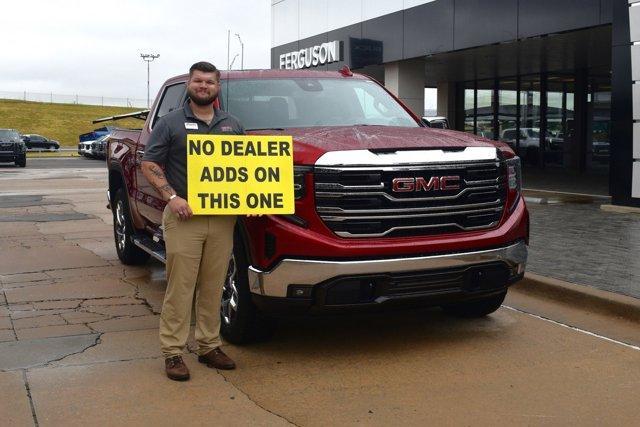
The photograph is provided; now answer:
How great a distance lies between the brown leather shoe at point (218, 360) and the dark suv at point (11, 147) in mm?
30715

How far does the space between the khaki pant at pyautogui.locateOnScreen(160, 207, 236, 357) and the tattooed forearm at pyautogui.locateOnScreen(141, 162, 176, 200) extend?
12 centimetres

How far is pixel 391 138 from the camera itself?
5.30 m

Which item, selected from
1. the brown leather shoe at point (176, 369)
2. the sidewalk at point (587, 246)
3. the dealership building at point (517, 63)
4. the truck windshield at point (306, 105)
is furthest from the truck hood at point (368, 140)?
the dealership building at point (517, 63)

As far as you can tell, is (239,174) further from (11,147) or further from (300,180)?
(11,147)

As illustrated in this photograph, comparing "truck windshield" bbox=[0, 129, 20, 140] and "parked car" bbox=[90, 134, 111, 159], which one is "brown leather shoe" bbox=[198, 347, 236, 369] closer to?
"truck windshield" bbox=[0, 129, 20, 140]

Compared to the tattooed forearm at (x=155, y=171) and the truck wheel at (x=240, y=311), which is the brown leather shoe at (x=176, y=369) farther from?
the tattooed forearm at (x=155, y=171)

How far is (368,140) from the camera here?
5.21m

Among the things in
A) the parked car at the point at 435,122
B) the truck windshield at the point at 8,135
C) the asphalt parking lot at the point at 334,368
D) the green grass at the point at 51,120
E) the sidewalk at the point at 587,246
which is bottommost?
the asphalt parking lot at the point at 334,368

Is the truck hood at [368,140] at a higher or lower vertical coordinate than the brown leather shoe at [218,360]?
higher

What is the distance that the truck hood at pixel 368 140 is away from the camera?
5027mm

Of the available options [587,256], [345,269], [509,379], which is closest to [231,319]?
[345,269]

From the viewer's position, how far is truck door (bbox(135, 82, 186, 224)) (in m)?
6.98

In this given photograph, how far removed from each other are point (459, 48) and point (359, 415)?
15.7m

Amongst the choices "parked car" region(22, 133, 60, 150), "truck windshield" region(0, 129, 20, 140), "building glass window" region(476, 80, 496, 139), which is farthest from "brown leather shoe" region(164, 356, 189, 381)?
"parked car" region(22, 133, 60, 150)
